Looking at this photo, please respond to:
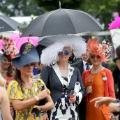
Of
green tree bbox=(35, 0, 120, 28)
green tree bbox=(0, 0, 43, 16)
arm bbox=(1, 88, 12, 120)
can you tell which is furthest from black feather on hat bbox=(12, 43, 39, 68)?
green tree bbox=(0, 0, 43, 16)

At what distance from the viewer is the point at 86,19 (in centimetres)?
928

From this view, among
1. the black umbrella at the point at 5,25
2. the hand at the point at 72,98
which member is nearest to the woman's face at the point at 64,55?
the hand at the point at 72,98

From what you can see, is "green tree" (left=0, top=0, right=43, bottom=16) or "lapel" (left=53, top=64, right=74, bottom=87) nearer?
"lapel" (left=53, top=64, right=74, bottom=87)

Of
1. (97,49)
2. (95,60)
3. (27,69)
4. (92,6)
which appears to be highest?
(27,69)

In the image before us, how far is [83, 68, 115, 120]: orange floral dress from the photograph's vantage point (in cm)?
723

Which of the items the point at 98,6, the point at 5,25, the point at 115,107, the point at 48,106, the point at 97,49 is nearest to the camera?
the point at 115,107

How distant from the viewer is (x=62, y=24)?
906 centimetres

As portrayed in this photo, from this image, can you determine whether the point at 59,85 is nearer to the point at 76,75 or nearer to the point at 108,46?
the point at 76,75

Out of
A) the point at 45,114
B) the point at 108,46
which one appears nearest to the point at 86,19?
the point at 108,46

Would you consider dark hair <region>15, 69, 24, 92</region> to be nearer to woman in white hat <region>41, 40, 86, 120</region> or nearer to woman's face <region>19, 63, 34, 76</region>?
woman's face <region>19, 63, 34, 76</region>

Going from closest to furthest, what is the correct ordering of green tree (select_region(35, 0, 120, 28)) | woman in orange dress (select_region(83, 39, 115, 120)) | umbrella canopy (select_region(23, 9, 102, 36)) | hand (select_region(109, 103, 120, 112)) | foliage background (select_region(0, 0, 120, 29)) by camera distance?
hand (select_region(109, 103, 120, 112)), woman in orange dress (select_region(83, 39, 115, 120)), umbrella canopy (select_region(23, 9, 102, 36)), foliage background (select_region(0, 0, 120, 29)), green tree (select_region(35, 0, 120, 28))

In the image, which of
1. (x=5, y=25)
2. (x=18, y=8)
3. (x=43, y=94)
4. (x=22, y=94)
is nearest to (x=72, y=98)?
(x=43, y=94)

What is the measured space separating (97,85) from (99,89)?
0.06 metres

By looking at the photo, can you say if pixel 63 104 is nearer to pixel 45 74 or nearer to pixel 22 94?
pixel 45 74
